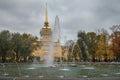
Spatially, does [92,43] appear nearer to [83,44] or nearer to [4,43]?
[83,44]

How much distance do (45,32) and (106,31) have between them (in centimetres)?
7306

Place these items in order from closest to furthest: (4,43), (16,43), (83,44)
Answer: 1. (4,43)
2. (16,43)
3. (83,44)

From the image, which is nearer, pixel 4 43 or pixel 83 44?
pixel 4 43

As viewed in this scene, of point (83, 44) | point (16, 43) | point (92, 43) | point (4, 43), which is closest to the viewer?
point (4, 43)

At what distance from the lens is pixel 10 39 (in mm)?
63000

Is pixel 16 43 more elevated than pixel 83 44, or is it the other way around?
pixel 83 44


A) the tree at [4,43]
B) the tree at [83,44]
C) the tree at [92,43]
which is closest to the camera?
the tree at [4,43]

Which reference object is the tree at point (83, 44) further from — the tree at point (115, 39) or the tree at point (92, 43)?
the tree at point (115, 39)

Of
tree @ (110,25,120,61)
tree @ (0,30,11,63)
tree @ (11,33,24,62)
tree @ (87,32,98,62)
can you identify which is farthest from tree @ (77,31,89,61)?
tree @ (0,30,11,63)

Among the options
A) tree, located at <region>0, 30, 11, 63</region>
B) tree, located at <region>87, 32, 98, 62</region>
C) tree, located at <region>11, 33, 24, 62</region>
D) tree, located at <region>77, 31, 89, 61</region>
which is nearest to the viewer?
tree, located at <region>0, 30, 11, 63</region>

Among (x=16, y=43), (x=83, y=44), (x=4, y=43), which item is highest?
(x=83, y=44)

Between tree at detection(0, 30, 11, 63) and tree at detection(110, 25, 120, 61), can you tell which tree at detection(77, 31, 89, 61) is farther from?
tree at detection(0, 30, 11, 63)

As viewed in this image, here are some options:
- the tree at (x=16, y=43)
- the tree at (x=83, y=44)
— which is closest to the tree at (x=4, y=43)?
the tree at (x=16, y=43)

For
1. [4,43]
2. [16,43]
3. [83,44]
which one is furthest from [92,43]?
[4,43]
